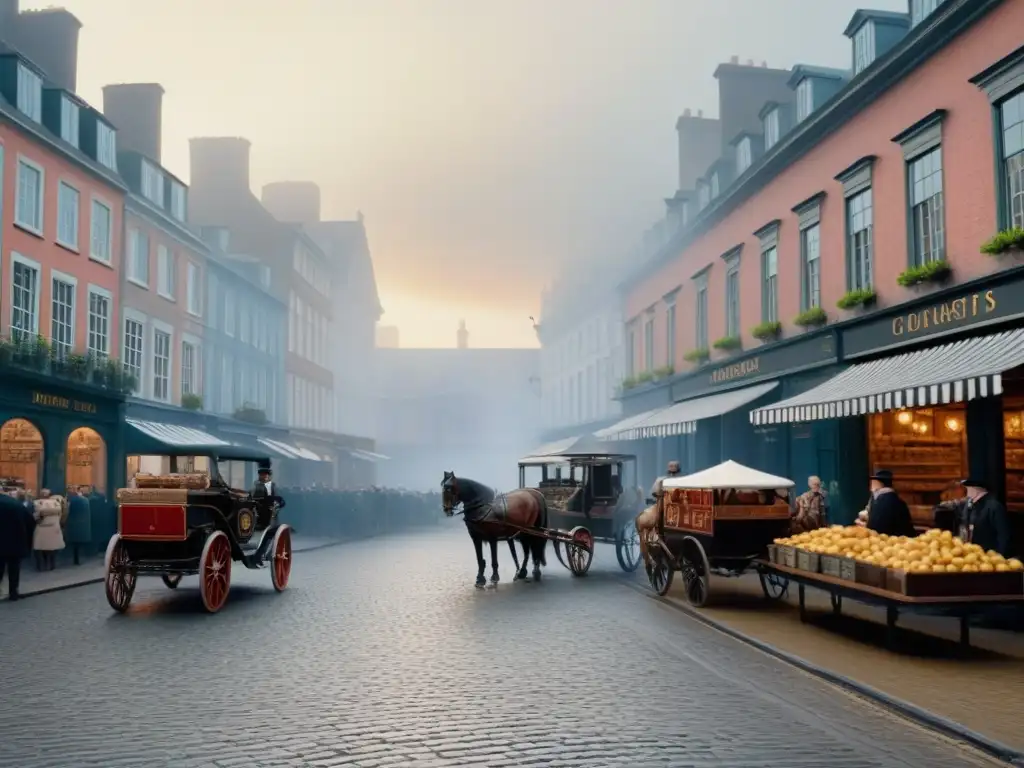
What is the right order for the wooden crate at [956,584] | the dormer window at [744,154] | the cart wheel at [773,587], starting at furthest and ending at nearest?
the dormer window at [744,154] → the cart wheel at [773,587] → the wooden crate at [956,584]

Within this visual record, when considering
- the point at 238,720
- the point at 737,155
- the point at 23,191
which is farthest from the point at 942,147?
the point at 23,191

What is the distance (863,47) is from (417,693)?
15193 mm

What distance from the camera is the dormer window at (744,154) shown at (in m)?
25.3

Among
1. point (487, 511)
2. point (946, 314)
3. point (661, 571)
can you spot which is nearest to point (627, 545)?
point (487, 511)

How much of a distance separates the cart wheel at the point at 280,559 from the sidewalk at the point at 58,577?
11.7ft

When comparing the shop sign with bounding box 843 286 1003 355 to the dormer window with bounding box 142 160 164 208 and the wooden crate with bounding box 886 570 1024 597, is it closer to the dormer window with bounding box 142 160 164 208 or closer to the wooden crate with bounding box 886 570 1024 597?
the wooden crate with bounding box 886 570 1024 597

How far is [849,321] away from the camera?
18.2 metres

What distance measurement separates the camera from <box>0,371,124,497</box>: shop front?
22.3 metres

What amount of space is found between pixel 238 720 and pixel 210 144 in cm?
4326

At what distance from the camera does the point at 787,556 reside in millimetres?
12062

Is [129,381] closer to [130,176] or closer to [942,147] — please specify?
[130,176]

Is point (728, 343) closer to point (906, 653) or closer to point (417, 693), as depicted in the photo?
point (906, 653)

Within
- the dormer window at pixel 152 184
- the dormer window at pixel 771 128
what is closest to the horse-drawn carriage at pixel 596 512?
the dormer window at pixel 771 128

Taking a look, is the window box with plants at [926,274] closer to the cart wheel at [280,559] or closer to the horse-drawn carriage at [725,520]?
the horse-drawn carriage at [725,520]
